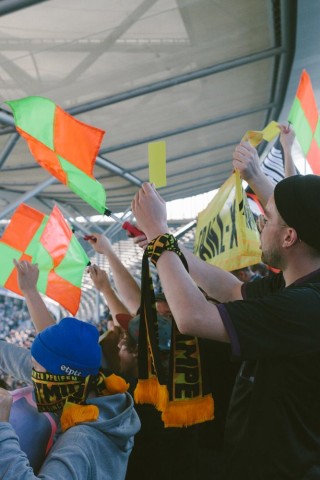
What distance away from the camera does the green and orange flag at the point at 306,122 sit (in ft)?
9.62

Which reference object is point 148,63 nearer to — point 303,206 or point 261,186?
point 261,186

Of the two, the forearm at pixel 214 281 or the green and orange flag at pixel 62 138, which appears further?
the green and orange flag at pixel 62 138

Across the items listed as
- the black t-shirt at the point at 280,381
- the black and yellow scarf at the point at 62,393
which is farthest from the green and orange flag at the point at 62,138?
the black t-shirt at the point at 280,381

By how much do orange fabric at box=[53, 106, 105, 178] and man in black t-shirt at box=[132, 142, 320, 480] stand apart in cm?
161

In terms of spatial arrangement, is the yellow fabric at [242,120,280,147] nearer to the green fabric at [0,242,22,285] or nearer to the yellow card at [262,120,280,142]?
the yellow card at [262,120,280,142]

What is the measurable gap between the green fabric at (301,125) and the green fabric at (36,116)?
61.9 inches

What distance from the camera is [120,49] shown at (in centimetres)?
437

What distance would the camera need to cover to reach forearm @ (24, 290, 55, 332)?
2314 millimetres

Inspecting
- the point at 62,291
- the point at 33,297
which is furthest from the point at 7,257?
the point at 33,297

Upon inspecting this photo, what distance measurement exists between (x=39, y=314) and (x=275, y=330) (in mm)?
1481

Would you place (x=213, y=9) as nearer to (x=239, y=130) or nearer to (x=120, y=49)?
(x=120, y=49)

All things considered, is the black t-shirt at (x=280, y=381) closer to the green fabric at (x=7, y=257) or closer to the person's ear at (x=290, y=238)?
the person's ear at (x=290, y=238)

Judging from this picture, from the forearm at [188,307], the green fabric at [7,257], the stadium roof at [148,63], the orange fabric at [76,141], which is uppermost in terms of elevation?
the stadium roof at [148,63]

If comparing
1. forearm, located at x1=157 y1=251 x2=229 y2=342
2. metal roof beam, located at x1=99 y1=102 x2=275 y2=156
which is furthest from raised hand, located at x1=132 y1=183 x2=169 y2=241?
metal roof beam, located at x1=99 y1=102 x2=275 y2=156
